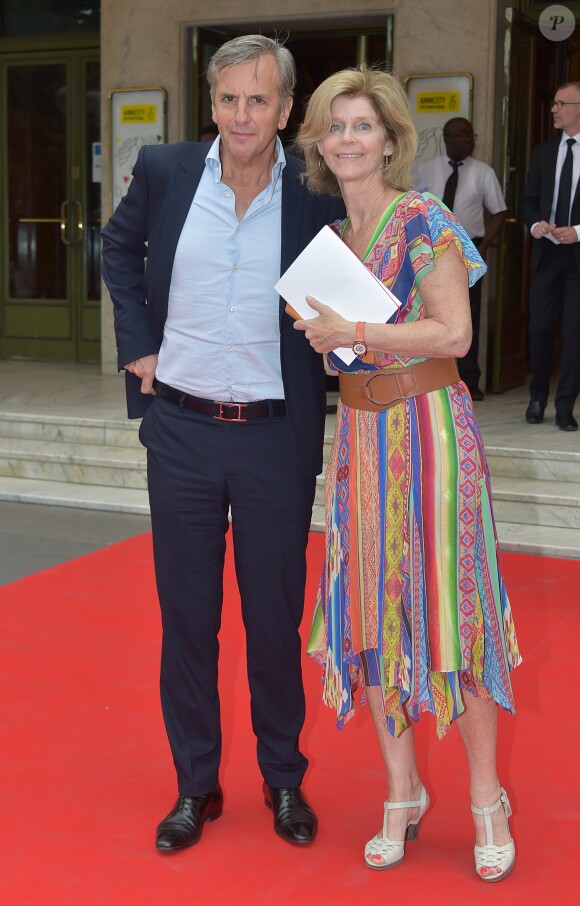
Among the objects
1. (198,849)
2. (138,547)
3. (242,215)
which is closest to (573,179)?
(138,547)

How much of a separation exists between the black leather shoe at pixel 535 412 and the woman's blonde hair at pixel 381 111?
4723 millimetres

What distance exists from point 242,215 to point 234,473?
0.58 metres

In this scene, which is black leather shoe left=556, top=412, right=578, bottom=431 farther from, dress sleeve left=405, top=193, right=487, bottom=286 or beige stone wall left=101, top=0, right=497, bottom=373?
dress sleeve left=405, top=193, right=487, bottom=286

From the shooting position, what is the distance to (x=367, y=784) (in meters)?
3.16

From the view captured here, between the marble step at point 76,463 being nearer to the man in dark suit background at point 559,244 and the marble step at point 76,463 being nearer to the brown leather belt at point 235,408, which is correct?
the man in dark suit background at point 559,244

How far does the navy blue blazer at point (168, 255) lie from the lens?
267cm

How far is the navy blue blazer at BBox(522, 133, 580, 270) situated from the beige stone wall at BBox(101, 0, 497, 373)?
1.09 meters

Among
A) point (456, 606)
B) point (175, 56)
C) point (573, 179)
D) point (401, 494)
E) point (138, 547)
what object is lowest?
point (138, 547)

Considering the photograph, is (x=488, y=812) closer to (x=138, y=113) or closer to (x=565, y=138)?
(x=565, y=138)

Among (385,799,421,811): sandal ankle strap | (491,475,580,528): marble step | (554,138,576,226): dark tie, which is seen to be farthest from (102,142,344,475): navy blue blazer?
(554,138,576,226): dark tie

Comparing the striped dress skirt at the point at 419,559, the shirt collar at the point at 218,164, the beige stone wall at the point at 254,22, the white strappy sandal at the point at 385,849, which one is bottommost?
the white strappy sandal at the point at 385,849

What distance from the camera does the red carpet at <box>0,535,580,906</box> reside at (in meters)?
2.63

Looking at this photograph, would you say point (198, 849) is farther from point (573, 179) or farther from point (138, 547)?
point (573, 179)

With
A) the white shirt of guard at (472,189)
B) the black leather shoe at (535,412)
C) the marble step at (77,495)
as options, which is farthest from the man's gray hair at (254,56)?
the white shirt of guard at (472,189)
